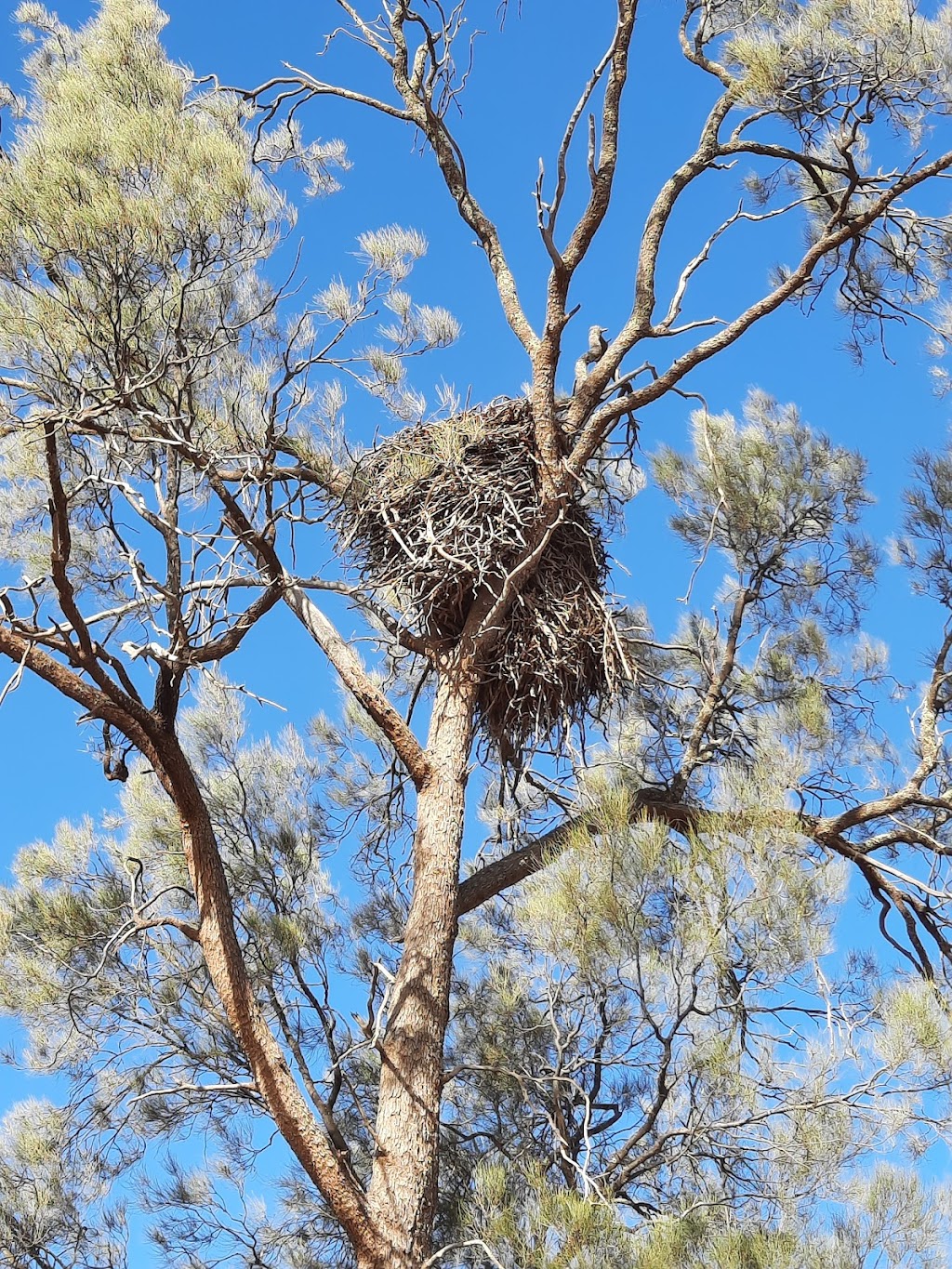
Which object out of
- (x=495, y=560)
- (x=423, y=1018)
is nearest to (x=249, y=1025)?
(x=423, y=1018)

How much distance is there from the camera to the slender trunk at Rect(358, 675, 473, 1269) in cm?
367

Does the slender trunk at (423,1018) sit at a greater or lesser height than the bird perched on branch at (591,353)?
lesser

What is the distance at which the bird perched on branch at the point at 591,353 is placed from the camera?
4.91 m

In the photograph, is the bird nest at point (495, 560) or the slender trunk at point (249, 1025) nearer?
the slender trunk at point (249, 1025)

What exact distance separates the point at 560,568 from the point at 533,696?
0.44 metres

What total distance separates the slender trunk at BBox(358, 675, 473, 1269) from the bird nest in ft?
0.90

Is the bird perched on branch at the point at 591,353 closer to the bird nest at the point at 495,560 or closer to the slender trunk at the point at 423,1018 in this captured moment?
the bird nest at the point at 495,560

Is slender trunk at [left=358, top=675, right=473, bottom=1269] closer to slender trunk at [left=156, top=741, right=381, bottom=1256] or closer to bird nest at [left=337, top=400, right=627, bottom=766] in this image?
slender trunk at [left=156, top=741, right=381, bottom=1256]

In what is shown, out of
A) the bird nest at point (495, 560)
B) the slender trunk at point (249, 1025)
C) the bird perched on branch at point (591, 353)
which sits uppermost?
the bird perched on branch at point (591, 353)

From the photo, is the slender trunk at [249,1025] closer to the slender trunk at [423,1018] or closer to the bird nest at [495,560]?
the slender trunk at [423,1018]

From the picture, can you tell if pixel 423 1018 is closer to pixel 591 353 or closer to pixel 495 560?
pixel 495 560

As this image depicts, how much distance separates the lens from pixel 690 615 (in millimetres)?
6430

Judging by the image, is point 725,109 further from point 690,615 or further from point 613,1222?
point 613,1222

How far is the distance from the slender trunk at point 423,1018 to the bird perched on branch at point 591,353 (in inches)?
47.2
